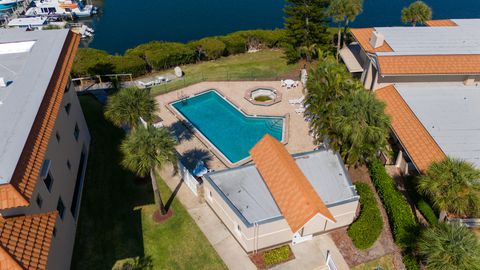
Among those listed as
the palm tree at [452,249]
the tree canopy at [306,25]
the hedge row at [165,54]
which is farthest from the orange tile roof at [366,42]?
the palm tree at [452,249]

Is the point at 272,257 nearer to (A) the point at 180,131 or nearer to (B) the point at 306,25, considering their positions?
(A) the point at 180,131

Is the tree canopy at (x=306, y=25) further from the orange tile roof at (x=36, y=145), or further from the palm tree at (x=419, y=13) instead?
the orange tile roof at (x=36, y=145)

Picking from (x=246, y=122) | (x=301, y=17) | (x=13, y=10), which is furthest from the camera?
(x=13, y=10)

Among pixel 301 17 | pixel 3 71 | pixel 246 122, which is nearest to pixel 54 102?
pixel 3 71

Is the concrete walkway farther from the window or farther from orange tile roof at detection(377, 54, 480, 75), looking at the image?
orange tile roof at detection(377, 54, 480, 75)

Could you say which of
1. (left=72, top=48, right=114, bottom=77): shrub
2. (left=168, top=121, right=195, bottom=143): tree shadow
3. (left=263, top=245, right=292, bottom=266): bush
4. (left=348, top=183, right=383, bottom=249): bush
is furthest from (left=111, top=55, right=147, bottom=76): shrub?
(left=348, top=183, right=383, bottom=249): bush

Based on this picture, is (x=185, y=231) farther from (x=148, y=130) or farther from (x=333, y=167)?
(x=333, y=167)
